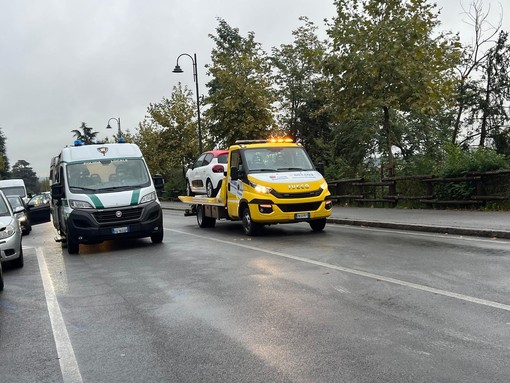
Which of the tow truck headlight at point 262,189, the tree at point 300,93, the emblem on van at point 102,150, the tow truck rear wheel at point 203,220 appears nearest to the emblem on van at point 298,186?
the tow truck headlight at point 262,189

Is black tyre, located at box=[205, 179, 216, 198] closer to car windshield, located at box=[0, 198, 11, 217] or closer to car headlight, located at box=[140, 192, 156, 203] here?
car headlight, located at box=[140, 192, 156, 203]

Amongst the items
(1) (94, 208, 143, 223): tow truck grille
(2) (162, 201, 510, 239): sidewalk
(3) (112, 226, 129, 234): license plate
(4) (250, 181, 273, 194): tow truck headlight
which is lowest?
(2) (162, 201, 510, 239): sidewalk

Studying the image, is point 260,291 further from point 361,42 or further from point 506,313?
point 361,42

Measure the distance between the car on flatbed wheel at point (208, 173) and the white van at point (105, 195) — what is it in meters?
3.42

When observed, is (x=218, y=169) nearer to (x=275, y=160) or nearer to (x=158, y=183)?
(x=275, y=160)

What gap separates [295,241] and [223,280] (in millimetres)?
4564

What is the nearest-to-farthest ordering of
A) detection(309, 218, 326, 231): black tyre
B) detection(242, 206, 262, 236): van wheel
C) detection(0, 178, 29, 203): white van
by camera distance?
1. detection(242, 206, 262, 236): van wheel
2. detection(309, 218, 326, 231): black tyre
3. detection(0, 178, 29, 203): white van

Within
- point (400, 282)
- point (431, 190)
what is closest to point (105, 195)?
point (400, 282)

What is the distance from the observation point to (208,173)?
59.6 ft

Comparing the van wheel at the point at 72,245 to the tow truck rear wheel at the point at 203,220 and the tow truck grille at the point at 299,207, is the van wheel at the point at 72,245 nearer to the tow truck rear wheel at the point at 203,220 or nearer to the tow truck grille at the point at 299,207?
the tow truck grille at the point at 299,207

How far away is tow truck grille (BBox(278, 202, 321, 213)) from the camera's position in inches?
528

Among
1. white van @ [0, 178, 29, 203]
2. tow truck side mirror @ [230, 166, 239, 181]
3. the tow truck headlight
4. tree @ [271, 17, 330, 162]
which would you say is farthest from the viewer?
tree @ [271, 17, 330, 162]

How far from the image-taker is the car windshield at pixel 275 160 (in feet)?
46.9

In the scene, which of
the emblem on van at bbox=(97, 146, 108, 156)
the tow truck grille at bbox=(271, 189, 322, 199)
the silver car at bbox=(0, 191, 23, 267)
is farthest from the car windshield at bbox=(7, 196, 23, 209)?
the tow truck grille at bbox=(271, 189, 322, 199)
